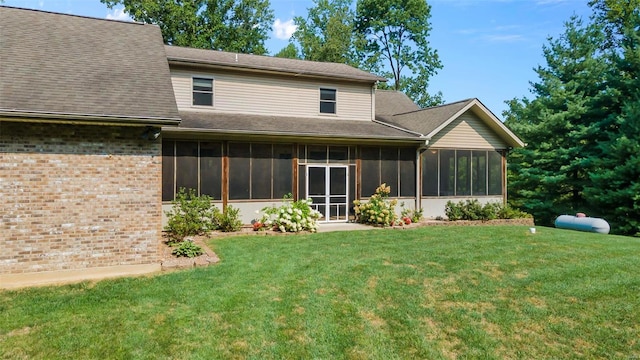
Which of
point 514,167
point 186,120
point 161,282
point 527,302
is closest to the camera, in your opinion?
point 527,302

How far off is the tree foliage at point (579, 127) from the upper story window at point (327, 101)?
9.94 meters

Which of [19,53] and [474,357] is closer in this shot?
[474,357]

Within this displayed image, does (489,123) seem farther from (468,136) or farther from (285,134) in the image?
(285,134)

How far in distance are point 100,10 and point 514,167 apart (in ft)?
95.2

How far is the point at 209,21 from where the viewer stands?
29141 millimetres

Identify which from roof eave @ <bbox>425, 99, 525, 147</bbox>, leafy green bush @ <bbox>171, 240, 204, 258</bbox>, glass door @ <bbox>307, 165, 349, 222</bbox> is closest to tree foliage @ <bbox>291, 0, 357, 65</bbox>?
roof eave @ <bbox>425, 99, 525, 147</bbox>

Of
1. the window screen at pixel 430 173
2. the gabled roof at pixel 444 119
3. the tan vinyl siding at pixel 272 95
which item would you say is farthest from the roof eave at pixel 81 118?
the window screen at pixel 430 173

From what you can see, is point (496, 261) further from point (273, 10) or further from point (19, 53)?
point (273, 10)

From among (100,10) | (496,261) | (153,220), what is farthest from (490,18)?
(100,10)

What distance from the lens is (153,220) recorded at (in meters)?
7.28

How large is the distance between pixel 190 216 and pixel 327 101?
7.05 m

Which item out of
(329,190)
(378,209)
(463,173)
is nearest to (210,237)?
(329,190)

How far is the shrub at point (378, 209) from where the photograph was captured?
500 inches

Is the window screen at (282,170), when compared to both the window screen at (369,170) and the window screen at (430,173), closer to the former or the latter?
the window screen at (369,170)
